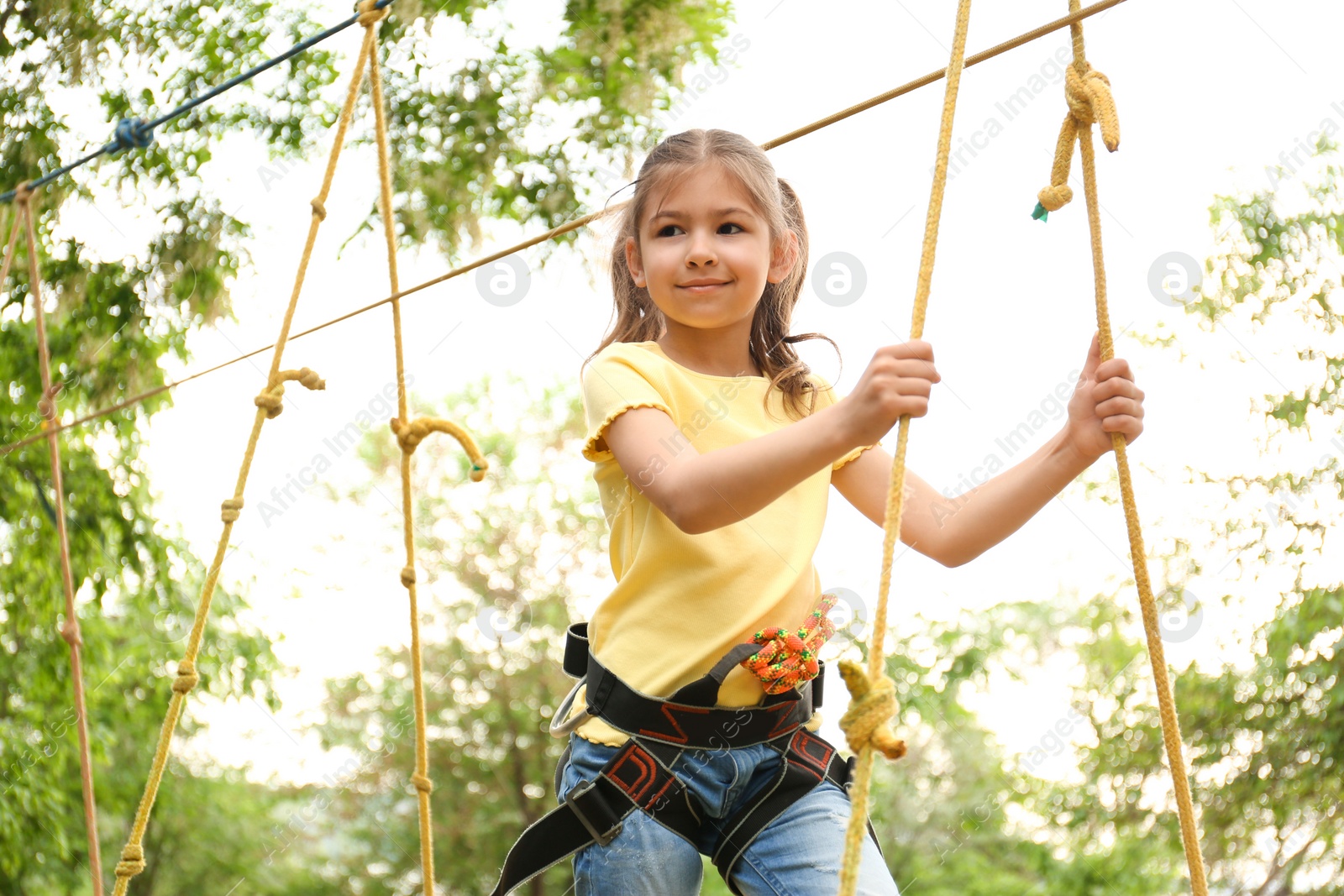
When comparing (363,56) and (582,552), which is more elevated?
(582,552)

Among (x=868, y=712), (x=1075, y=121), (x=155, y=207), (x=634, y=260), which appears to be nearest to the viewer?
(x=868, y=712)

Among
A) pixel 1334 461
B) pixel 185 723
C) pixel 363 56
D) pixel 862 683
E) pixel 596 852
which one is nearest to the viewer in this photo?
pixel 862 683

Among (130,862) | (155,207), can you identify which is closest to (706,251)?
(130,862)

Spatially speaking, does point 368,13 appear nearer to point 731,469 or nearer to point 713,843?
point 731,469

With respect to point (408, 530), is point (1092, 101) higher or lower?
higher

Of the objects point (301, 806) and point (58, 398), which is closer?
point (58, 398)

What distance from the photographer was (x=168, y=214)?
13.1ft

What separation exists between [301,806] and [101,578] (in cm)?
345

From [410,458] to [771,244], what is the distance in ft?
1.50

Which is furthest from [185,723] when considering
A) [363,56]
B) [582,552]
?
[363,56]

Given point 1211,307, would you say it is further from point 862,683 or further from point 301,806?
point 301,806

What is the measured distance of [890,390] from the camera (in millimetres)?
892

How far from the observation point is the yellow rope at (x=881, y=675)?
81 cm

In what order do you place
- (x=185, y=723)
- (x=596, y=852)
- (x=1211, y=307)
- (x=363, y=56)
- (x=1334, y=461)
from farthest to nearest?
1. (x=185, y=723)
2. (x=1211, y=307)
3. (x=1334, y=461)
4. (x=363, y=56)
5. (x=596, y=852)
